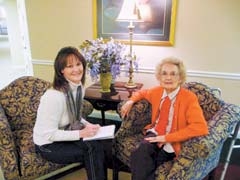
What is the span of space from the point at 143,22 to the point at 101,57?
2.50 ft

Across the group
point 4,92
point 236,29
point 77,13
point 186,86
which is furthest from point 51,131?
point 236,29

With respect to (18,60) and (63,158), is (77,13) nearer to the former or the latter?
(63,158)

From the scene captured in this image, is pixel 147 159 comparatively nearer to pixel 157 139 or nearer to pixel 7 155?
pixel 157 139

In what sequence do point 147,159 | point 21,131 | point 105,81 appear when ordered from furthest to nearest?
point 105,81 < point 21,131 < point 147,159

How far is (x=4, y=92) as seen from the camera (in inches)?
82.5

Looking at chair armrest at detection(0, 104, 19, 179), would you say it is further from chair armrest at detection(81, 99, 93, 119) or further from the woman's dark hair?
chair armrest at detection(81, 99, 93, 119)

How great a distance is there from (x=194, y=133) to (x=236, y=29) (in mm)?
1469

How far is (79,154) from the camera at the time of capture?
1.72 metres

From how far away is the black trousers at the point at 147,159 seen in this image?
64.8 inches

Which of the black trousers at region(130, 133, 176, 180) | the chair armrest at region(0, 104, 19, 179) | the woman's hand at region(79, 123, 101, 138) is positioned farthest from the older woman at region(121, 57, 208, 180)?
the chair armrest at region(0, 104, 19, 179)

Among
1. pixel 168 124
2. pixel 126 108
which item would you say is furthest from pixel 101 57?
pixel 168 124

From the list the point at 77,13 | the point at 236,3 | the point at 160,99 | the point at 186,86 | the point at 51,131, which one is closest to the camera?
the point at 51,131

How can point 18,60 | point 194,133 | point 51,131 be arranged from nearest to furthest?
point 194,133 → point 51,131 → point 18,60

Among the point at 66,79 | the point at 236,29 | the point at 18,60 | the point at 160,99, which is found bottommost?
the point at 18,60
